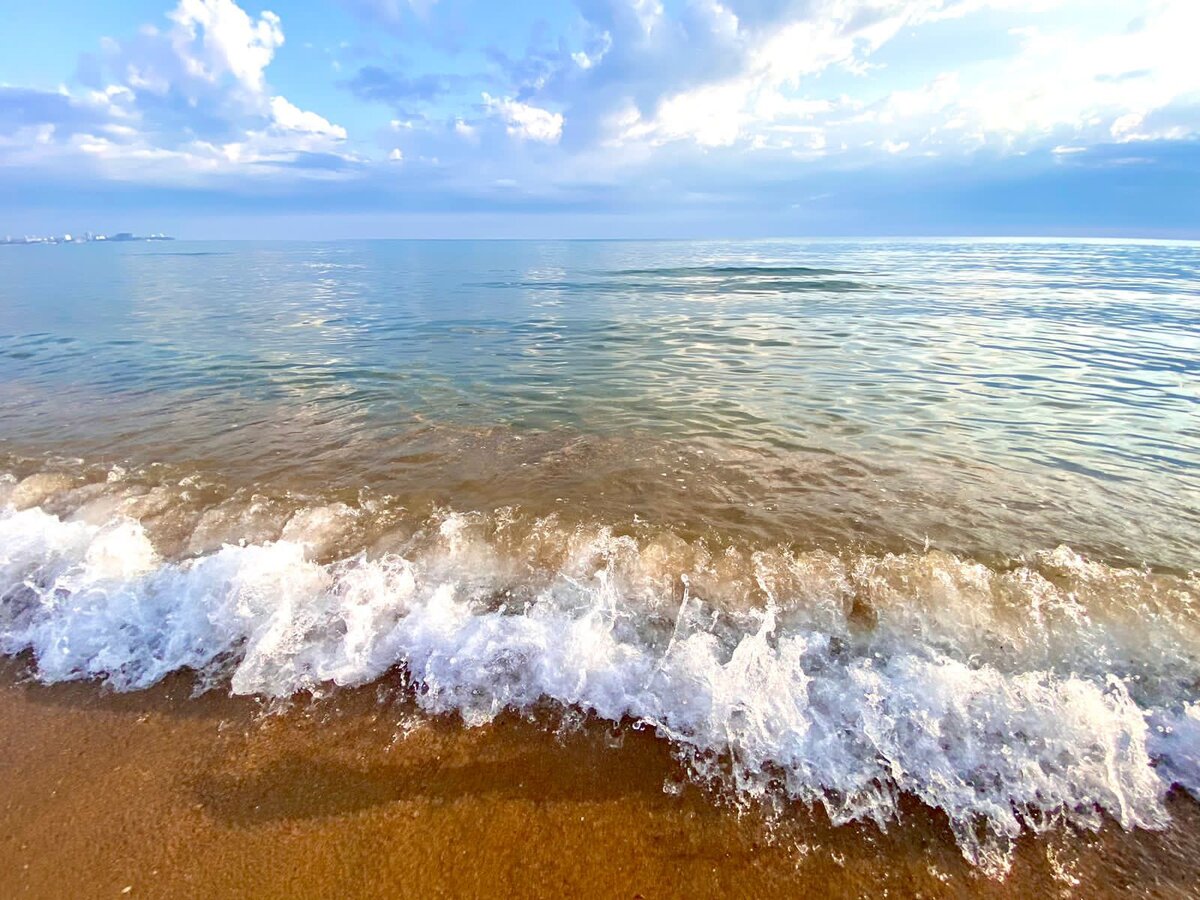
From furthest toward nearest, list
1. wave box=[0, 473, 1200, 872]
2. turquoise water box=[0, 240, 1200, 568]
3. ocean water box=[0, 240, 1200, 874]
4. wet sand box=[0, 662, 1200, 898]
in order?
turquoise water box=[0, 240, 1200, 568]
ocean water box=[0, 240, 1200, 874]
wave box=[0, 473, 1200, 872]
wet sand box=[0, 662, 1200, 898]

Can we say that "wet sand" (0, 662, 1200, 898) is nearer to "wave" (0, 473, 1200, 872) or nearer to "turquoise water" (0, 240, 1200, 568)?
"wave" (0, 473, 1200, 872)

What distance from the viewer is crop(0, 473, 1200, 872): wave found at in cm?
325

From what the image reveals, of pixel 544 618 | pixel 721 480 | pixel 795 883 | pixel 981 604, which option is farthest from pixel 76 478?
pixel 981 604

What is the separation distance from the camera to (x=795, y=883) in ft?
8.96

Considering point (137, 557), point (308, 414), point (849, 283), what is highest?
point (137, 557)

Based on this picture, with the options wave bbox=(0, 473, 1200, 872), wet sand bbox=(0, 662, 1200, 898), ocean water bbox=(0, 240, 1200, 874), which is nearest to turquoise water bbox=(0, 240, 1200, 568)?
ocean water bbox=(0, 240, 1200, 874)

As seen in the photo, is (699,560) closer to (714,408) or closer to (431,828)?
(431,828)

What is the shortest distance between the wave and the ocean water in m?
0.02

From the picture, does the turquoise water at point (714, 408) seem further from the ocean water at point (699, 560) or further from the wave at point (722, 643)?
the wave at point (722, 643)

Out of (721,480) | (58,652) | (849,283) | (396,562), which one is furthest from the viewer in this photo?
(849,283)

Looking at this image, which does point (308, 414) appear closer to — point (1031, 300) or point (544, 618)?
point (544, 618)

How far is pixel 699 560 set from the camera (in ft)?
17.7

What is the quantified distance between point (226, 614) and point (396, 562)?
1323mm

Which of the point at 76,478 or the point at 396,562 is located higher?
the point at 396,562
